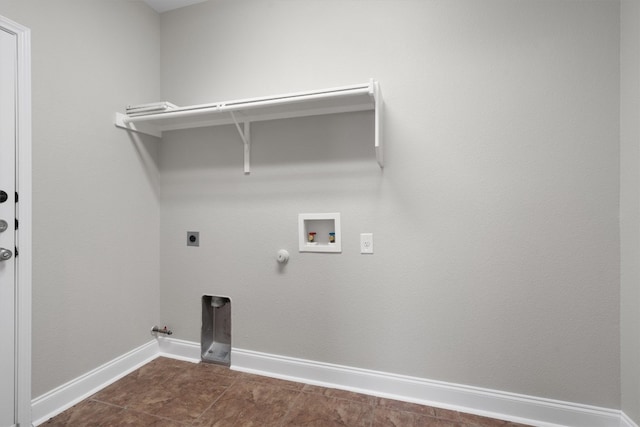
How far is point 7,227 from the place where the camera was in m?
1.38

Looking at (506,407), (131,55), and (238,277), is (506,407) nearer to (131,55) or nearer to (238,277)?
(238,277)

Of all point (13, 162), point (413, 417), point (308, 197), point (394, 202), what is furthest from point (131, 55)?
point (413, 417)

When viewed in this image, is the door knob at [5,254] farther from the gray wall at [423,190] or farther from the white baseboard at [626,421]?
the white baseboard at [626,421]

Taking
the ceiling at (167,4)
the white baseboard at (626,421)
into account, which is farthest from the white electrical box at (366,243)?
the ceiling at (167,4)

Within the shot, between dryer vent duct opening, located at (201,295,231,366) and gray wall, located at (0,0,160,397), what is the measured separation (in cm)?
40

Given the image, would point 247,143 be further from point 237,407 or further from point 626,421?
point 626,421

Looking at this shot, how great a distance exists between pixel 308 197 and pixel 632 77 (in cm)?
166

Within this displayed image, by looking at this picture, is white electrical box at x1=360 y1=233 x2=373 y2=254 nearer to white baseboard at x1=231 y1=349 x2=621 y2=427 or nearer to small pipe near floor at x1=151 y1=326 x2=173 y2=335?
white baseboard at x1=231 y1=349 x2=621 y2=427

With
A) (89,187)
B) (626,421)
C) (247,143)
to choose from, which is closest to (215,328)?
(89,187)

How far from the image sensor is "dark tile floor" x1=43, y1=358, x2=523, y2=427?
154 cm

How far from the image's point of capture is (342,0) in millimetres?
1843

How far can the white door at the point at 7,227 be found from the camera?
1.35 meters

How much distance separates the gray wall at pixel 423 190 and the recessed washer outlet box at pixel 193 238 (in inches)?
1.9

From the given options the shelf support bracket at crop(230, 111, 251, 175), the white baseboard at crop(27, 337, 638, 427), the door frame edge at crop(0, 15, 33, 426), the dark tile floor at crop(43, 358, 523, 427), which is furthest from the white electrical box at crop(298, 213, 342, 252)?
the door frame edge at crop(0, 15, 33, 426)
